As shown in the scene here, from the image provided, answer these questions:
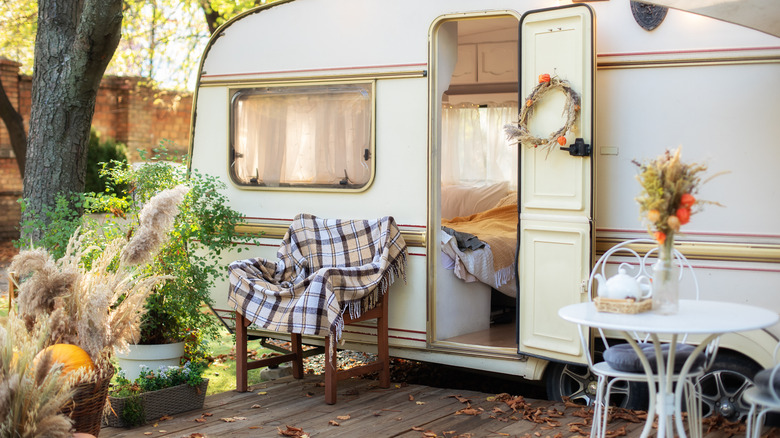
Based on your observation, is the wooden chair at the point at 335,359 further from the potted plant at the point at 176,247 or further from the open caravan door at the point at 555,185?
the open caravan door at the point at 555,185

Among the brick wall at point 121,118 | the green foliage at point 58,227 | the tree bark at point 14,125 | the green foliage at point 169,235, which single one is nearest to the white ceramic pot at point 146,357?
the green foliage at point 169,235

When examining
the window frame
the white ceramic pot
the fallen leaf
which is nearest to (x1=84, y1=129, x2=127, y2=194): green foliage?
the window frame

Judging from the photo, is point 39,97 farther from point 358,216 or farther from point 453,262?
point 453,262

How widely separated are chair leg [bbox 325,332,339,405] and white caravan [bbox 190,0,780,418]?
0.63 metres

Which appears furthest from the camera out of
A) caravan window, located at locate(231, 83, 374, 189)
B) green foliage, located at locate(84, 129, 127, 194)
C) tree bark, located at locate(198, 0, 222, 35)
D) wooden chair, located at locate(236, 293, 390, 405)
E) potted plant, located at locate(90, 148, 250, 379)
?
green foliage, located at locate(84, 129, 127, 194)

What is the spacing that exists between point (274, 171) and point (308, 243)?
2.73ft

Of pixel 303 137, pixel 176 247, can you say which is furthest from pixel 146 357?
pixel 303 137

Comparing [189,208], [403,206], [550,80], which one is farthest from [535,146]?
[189,208]

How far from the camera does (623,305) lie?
3.42 m

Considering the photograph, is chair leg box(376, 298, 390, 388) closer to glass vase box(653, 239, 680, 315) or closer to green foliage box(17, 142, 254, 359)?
green foliage box(17, 142, 254, 359)

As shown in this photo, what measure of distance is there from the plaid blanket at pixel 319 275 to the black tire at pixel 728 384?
2023 mm

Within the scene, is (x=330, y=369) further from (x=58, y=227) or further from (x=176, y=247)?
(x=58, y=227)

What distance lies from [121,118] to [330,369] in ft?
36.9

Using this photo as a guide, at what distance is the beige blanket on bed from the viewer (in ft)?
19.9
